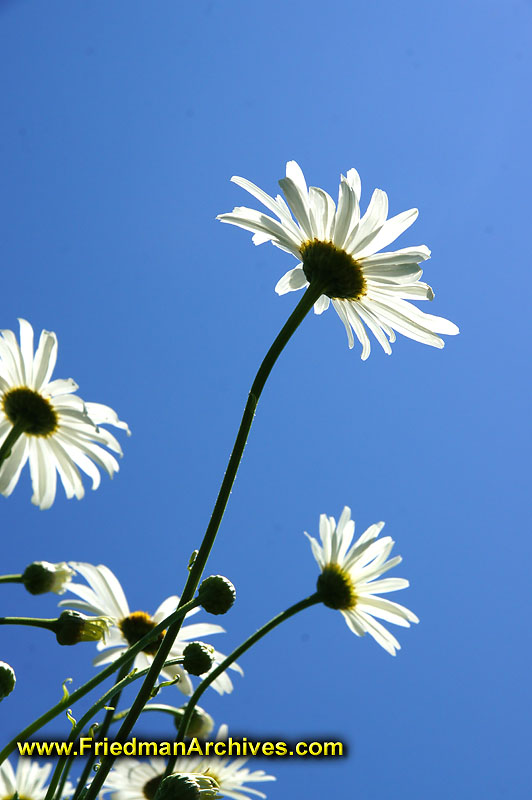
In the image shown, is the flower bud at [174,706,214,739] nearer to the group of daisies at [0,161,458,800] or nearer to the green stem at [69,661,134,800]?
the group of daisies at [0,161,458,800]

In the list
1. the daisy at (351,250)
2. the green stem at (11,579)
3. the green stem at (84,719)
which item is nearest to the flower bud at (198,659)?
the green stem at (84,719)

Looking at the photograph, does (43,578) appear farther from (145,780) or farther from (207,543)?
(145,780)

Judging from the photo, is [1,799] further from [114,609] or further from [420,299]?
[420,299]

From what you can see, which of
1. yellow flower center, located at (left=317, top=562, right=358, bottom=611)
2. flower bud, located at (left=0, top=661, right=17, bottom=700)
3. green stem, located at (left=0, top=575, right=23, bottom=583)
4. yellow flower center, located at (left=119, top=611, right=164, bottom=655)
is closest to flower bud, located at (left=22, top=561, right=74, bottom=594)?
green stem, located at (left=0, top=575, right=23, bottom=583)

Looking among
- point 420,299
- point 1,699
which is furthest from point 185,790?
point 420,299

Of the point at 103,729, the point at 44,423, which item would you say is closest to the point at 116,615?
the point at 44,423

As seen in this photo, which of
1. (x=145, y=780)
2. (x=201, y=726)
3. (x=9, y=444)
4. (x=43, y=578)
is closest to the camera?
(x=9, y=444)

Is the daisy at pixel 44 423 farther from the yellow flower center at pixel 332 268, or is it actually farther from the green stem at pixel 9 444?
the yellow flower center at pixel 332 268
